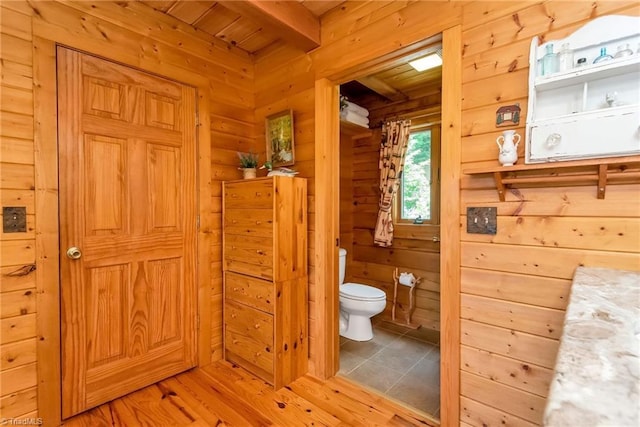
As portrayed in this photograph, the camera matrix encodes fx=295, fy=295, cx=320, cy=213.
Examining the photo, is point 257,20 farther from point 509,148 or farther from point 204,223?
point 509,148

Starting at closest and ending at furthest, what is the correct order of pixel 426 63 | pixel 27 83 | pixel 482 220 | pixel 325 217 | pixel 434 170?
pixel 482 220 → pixel 27 83 → pixel 325 217 → pixel 426 63 → pixel 434 170

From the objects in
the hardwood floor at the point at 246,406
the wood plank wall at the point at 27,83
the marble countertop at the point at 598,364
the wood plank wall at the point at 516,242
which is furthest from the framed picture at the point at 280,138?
the marble countertop at the point at 598,364

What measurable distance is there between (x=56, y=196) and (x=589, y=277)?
2.53m

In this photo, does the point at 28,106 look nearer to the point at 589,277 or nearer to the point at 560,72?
the point at 560,72

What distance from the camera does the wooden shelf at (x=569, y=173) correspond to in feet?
3.54

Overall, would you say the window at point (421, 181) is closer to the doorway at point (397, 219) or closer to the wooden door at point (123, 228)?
the doorway at point (397, 219)

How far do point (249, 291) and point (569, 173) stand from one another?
6.27 ft

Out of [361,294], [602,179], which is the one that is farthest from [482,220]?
[361,294]

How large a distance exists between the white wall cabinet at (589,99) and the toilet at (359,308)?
1695mm

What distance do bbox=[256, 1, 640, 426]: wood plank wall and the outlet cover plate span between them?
7.48 feet

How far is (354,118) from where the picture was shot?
3150 mm

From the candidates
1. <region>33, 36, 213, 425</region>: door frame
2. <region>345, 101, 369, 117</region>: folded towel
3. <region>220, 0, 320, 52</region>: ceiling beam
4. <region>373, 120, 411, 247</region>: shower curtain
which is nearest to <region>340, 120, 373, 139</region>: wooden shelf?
<region>345, 101, 369, 117</region>: folded towel

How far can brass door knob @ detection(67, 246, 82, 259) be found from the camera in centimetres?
169

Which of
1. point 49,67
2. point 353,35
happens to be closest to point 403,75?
point 353,35
